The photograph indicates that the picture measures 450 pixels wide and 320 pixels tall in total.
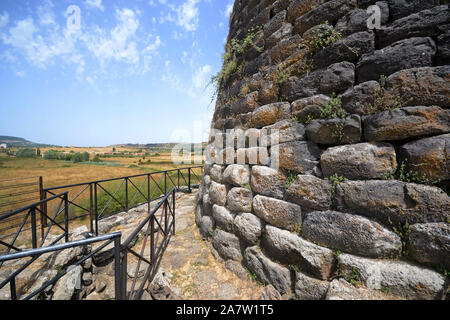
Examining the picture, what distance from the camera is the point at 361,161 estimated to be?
1602 mm

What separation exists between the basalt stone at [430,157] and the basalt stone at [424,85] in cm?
33

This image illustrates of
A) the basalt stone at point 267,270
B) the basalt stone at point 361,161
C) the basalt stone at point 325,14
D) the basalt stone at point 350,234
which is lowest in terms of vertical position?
the basalt stone at point 267,270

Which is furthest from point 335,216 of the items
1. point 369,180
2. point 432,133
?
point 432,133

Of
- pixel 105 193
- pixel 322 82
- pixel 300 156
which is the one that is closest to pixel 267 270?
pixel 300 156

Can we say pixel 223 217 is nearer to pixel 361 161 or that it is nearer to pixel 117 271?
pixel 117 271

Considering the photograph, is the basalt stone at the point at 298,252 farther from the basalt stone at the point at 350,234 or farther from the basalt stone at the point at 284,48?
the basalt stone at the point at 284,48

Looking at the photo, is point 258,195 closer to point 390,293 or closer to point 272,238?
point 272,238

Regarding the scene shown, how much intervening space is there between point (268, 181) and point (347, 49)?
1740mm

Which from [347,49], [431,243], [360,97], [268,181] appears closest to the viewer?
[431,243]

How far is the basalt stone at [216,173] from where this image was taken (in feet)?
9.86

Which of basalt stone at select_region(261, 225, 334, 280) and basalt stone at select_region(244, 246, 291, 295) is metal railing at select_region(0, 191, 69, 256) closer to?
basalt stone at select_region(244, 246, 291, 295)

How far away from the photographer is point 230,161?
9.31 ft

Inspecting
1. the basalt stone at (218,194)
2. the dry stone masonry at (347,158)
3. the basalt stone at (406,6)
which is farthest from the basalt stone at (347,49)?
the basalt stone at (218,194)
